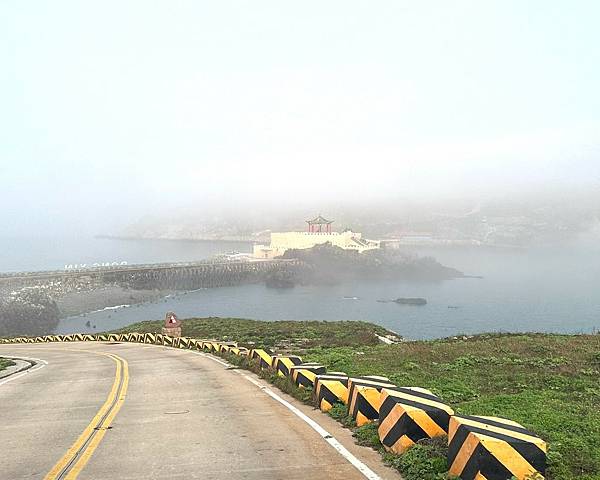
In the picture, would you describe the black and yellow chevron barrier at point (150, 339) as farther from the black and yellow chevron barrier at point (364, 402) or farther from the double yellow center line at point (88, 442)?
Answer: the black and yellow chevron barrier at point (364, 402)

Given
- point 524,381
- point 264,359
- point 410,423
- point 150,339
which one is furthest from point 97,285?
point 410,423

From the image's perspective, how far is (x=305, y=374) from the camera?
14000 millimetres

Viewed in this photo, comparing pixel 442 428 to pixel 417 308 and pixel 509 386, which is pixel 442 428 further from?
pixel 417 308

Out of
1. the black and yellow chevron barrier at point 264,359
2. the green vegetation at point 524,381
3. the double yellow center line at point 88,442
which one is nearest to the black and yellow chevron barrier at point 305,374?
the green vegetation at point 524,381

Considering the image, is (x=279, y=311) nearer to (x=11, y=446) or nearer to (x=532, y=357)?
(x=532, y=357)

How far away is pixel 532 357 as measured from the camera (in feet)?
61.3

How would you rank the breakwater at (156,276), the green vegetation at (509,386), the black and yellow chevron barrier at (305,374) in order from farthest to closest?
the breakwater at (156,276) < the black and yellow chevron barrier at (305,374) < the green vegetation at (509,386)

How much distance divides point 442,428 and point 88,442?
6.06m

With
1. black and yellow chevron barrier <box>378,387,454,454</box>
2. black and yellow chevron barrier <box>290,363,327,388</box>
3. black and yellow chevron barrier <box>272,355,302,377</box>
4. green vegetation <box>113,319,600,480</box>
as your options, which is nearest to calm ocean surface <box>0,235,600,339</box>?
green vegetation <box>113,319,600,480</box>

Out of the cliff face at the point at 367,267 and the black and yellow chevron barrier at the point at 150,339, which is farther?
the cliff face at the point at 367,267

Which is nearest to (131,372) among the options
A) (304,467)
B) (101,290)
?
(304,467)

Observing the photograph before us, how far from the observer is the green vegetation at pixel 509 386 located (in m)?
7.29

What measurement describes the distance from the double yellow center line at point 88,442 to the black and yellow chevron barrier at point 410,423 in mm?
4713

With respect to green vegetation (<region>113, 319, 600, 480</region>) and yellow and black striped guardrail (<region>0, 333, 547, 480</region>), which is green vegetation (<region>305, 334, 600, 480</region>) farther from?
yellow and black striped guardrail (<region>0, 333, 547, 480</region>)
